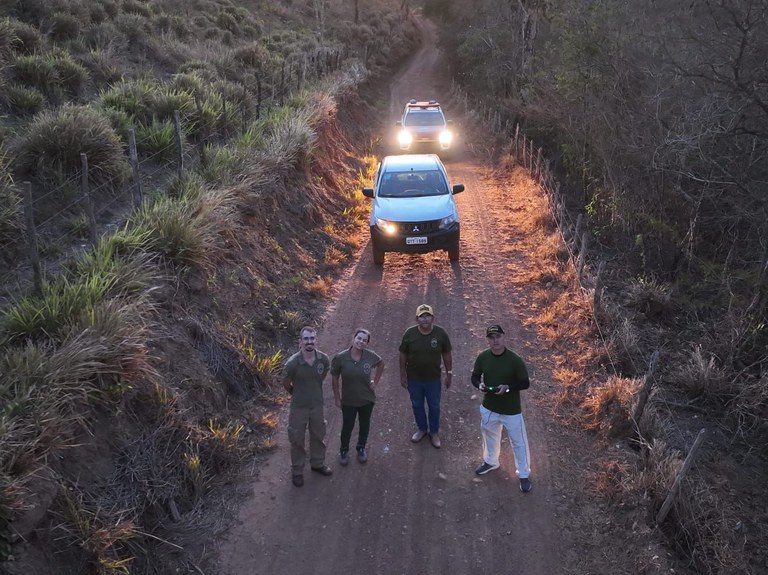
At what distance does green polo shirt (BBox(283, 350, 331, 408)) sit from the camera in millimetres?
5719

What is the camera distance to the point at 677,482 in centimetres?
488

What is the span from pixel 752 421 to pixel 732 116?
456 cm

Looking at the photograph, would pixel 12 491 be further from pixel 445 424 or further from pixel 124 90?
pixel 124 90

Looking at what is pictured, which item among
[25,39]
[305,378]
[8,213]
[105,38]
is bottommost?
[305,378]

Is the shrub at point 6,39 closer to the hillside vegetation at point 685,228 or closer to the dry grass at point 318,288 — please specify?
the dry grass at point 318,288

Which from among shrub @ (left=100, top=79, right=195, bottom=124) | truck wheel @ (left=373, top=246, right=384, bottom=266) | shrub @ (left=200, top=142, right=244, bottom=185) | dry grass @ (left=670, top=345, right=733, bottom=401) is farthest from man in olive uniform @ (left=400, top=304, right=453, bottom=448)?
shrub @ (left=100, top=79, right=195, bottom=124)

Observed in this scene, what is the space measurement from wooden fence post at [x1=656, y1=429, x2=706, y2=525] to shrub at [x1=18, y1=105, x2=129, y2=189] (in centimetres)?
849

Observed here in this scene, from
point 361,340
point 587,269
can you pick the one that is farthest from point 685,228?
point 361,340

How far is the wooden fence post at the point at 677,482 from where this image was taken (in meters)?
4.79

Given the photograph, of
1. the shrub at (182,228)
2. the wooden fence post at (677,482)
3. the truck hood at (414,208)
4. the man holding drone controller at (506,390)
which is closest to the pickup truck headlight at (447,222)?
the truck hood at (414,208)

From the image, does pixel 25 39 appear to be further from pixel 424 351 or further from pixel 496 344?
pixel 496 344

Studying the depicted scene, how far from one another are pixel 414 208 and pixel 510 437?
6.00 meters

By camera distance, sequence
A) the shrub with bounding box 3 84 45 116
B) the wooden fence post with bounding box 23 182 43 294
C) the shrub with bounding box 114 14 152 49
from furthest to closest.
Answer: the shrub with bounding box 114 14 152 49 → the shrub with bounding box 3 84 45 116 → the wooden fence post with bounding box 23 182 43 294

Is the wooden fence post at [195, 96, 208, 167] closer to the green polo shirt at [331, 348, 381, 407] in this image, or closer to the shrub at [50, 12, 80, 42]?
the shrub at [50, 12, 80, 42]
